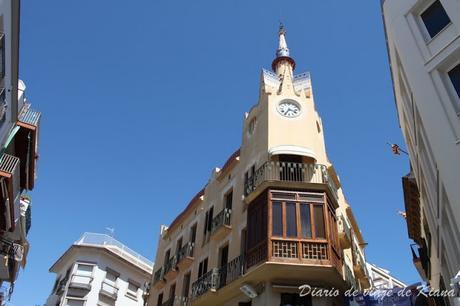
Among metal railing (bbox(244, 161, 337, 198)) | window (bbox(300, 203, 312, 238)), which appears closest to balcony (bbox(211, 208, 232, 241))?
metal railing (bbox(244, 161, 337, 198))

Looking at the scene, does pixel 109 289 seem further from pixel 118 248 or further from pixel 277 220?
pixel 277 220

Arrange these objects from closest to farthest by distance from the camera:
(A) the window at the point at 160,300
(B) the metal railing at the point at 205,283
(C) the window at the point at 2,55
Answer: (C) the window at the point at 2,55, (B) the metal railing at the point at 205,283, (A) the window at the point at 160,300

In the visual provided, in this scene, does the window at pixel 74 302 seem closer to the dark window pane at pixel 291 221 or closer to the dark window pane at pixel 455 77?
the dark window pane at pixel 291 221

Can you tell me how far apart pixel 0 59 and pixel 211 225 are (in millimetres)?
12960

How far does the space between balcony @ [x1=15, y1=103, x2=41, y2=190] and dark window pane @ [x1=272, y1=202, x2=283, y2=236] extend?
12895 millimetres

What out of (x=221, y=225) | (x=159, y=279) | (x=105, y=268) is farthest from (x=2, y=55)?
(x=105, y=268)

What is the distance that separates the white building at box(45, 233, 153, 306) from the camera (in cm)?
3438

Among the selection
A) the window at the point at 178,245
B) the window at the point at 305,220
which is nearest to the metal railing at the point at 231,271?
the window at the point at 305,220

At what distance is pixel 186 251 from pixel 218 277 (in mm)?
5840

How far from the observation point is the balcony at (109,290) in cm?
3500

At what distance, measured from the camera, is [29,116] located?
68.6ft

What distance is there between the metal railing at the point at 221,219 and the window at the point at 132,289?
1992cm

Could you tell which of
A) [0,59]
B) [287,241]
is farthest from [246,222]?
[0,59]

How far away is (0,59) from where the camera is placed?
638 inches
